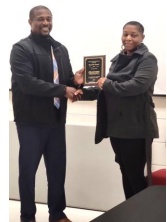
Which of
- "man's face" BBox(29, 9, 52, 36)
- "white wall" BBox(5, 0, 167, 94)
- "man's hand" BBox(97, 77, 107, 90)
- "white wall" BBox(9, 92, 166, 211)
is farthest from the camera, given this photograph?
"white wall" BBox(9, 92, 166, 211)

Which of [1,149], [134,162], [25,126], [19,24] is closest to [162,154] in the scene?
[134,162]

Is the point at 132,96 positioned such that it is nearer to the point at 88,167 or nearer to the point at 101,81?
the point at 101,81

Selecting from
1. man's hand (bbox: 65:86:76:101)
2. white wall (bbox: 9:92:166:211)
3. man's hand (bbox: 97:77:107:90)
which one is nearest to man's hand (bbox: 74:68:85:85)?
man's hand (bbox: 65:86:76:101)

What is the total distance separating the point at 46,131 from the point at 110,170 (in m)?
0.74

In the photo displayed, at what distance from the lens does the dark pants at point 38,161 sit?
2.46 metres

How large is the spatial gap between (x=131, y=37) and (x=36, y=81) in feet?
2.31

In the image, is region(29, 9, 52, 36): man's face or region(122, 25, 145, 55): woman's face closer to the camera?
region(122, 25, 145, 55): woman's face

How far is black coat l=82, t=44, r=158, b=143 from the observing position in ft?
7.00

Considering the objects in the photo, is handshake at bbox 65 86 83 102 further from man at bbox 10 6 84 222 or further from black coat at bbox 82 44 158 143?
black coat at bbox 82 44 158 143

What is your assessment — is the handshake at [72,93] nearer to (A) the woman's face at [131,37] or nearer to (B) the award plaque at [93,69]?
(B) the award plaque at [93,69]

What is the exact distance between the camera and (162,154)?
9.07 ft

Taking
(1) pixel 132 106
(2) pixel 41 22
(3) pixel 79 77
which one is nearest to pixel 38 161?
(3) pixel 79 77

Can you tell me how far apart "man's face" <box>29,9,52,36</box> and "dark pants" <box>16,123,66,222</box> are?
0.69 meters

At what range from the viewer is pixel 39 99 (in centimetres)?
243
